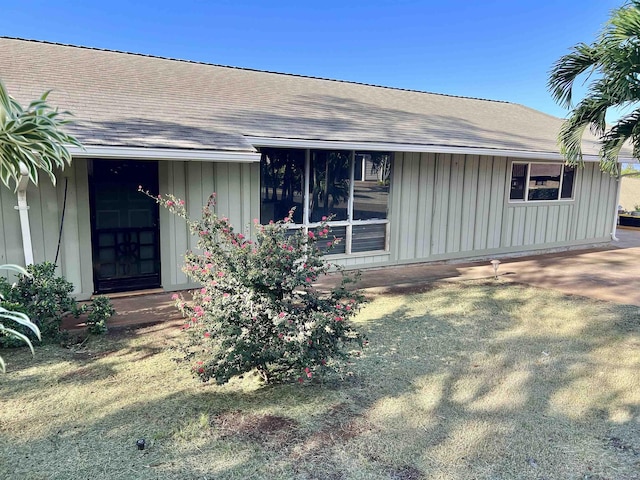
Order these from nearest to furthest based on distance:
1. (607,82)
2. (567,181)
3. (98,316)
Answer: (98,316)
(607,82)
(567,181)

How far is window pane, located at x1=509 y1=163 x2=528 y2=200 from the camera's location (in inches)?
422

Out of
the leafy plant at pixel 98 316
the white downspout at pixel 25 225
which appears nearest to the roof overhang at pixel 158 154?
the white downspout at pixel 25 225

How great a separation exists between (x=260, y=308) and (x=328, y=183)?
16.5ft

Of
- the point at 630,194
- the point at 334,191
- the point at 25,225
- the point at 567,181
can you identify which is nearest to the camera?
the point at 25,225

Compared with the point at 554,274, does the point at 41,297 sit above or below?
above

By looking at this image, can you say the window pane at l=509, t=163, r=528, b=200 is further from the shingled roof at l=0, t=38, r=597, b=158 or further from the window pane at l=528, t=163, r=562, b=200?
the shingled roof at l=0, t=38, r=597, b=158

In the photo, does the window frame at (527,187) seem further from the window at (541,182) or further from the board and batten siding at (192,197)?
the board and batten siding at (192,197)

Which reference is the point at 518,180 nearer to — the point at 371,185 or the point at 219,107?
the point at 371,185

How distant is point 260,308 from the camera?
12.6ft

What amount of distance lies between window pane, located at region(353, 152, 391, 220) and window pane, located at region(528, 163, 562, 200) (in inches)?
164

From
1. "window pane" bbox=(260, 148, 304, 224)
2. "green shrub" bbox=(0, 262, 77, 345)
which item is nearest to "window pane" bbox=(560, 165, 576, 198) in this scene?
"window pane" bbox=(260, 148, 304, 224)

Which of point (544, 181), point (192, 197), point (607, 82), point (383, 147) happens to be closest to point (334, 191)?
point (383, 147)

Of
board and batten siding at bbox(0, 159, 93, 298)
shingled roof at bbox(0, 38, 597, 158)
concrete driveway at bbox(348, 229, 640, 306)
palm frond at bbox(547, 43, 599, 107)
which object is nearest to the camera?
board and batten siding at bbox(0, 159, 93, 298)

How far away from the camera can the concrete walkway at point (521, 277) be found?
6.50 metres
